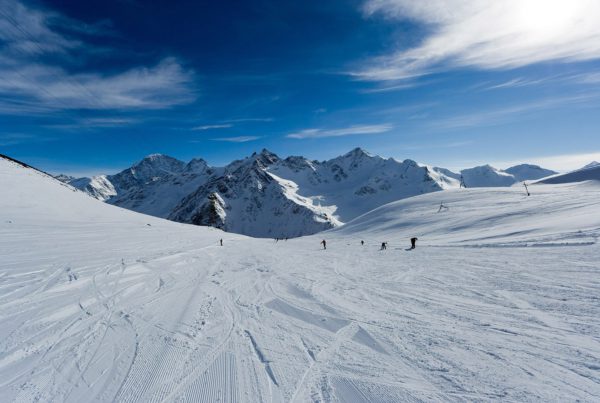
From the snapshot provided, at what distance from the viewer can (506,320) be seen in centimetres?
615

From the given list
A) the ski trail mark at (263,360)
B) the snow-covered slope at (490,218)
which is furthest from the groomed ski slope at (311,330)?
the snow-covered slope at (490,218)

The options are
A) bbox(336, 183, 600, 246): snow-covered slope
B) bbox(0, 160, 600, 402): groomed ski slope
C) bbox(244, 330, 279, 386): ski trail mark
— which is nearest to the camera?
bbox(0, 160, 600, 402): groomed ski slope

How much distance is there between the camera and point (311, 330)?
6398mm

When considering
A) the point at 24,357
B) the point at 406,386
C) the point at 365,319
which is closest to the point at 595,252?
the point at 365,319

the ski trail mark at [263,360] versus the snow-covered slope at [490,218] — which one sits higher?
the snow-covered slope at [490,218]

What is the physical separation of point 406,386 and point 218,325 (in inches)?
168

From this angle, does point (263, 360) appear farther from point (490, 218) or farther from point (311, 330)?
point (490, 218)

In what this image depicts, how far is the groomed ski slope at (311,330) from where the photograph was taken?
4.35 metres

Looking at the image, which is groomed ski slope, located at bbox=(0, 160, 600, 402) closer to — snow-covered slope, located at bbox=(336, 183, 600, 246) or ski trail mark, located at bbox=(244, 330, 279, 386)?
ski trail mark, located at bbox=(244, 330, 279, 386)

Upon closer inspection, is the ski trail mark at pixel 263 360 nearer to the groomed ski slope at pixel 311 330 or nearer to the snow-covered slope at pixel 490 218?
the groomed ski slope at pixel 311 330

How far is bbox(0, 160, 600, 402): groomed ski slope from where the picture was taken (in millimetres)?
4352

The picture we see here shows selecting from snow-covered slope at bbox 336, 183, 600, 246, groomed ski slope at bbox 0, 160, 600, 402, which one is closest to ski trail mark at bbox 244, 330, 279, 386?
groomed ski slope at bbox 0, 160, 600, 402

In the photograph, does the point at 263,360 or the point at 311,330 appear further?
the point at 311,330

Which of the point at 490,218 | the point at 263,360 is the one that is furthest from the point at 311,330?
the point at 490,218
